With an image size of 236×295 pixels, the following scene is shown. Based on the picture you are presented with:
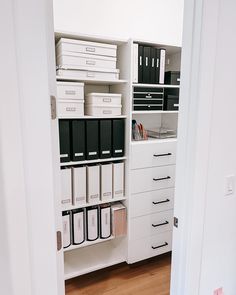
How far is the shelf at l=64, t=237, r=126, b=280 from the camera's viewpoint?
195cm

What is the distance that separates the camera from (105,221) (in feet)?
6.54

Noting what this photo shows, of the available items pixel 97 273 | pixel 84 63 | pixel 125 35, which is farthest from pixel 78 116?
pixel 97 273

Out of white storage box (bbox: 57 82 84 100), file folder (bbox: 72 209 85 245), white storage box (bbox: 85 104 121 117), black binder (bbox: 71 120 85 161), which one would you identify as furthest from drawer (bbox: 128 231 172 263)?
white storage box (bbox: 57 82 84 100)

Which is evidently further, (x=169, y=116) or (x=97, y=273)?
(x=169, y=116)

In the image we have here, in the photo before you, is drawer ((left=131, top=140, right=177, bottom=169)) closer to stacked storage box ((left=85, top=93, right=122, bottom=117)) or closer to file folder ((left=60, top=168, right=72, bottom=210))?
stacked storage box ((left=85, top=93, right=122, bottom=117))

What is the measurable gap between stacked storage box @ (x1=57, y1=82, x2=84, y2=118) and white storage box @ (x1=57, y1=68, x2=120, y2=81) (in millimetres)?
70

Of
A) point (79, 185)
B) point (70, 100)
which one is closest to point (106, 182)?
point (79, 185)

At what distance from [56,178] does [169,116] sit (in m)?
1.91

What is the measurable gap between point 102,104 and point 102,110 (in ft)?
0.15

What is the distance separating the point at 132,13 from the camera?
2217 millimetres

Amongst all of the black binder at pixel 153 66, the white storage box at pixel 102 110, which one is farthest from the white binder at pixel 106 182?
the black binder at pixel 153 66

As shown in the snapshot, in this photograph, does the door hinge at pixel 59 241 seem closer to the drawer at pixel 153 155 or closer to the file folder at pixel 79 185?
the file folder at pixel 79 185

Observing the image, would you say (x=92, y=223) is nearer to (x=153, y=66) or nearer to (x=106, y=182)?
(x=106, y=182)

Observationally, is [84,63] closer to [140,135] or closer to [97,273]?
[140,135]
